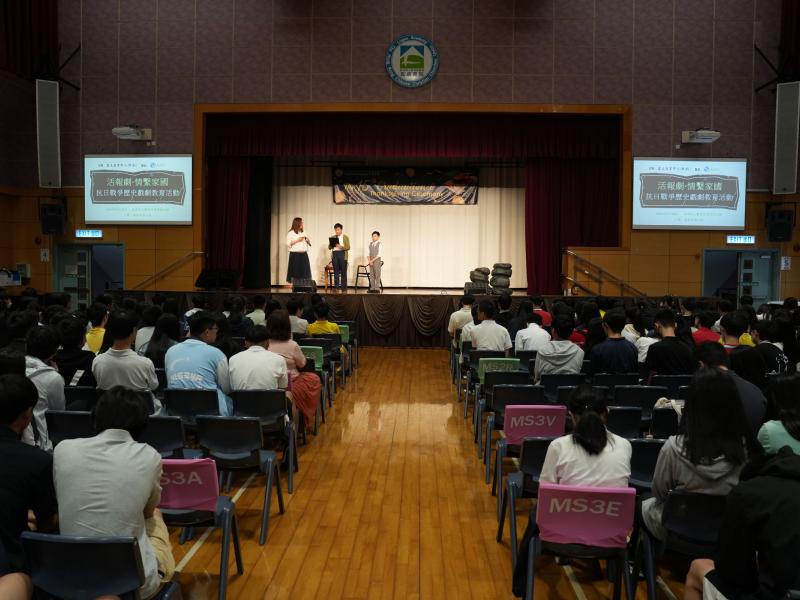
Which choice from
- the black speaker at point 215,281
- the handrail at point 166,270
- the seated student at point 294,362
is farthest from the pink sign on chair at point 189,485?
the handrail at point 166,270

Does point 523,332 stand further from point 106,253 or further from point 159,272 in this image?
point 106,253

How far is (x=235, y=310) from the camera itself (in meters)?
8.03

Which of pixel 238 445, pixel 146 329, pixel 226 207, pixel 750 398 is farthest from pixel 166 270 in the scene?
pixel 750 398

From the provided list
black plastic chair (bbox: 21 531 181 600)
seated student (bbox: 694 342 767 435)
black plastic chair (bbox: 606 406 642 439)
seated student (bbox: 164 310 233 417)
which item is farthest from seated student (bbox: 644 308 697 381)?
black plastic chair (bbox: 21 531 181 600)

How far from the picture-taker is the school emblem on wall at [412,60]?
13719mm

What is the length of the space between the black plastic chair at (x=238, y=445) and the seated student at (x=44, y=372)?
2.61 feet

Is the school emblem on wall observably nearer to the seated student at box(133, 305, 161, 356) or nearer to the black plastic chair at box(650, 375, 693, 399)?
the seated student at box(133, 305, 161, 356)

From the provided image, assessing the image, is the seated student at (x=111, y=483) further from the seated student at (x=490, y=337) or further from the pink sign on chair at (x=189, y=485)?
the seated student at (x=490, y=337)

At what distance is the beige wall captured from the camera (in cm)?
1395

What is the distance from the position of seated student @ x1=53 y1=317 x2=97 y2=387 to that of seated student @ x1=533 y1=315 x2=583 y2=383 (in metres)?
3.39

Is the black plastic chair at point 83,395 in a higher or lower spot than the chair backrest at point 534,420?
higher

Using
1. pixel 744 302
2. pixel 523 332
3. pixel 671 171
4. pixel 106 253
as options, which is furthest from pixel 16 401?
pixel 106 253

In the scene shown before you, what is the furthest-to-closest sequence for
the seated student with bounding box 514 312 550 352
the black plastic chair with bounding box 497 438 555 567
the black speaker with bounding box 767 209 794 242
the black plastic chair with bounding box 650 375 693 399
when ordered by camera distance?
the black speaker with bounding box 767 209 794 242 < the seated student with bounding box 514 312 550 352 < the black plastic chair with bounding box 650 375 693 399 < the black plastic chair with bounding box 497 438 555 567

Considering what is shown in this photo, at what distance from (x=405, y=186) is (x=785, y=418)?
48.2ft
